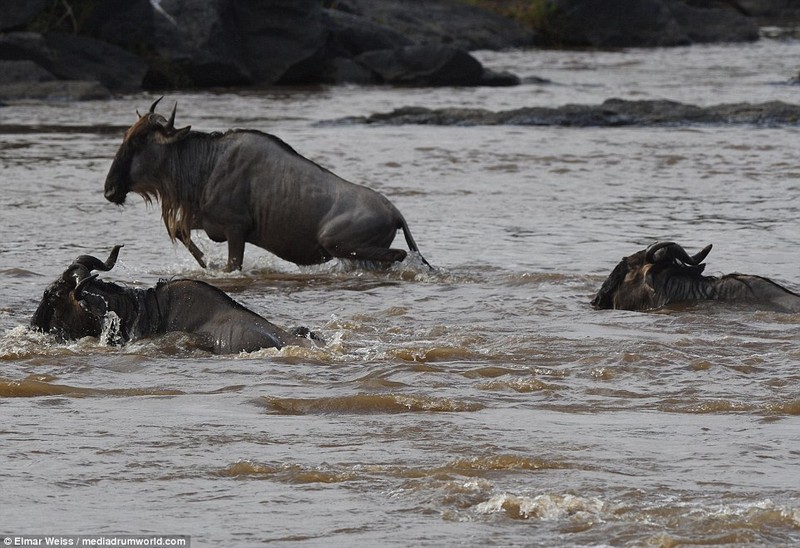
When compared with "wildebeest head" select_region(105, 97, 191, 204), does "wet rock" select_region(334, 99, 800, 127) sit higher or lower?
lower

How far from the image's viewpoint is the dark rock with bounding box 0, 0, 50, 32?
97.9 ft

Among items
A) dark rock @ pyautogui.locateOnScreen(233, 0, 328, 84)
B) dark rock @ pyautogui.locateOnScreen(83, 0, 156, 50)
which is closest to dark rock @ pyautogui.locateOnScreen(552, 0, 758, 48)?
dark rock @ pyautogui.locateOnScreen(233, 0, 328, 84)

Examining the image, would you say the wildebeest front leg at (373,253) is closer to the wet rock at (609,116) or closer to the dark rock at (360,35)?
the wet rock at (609,116)

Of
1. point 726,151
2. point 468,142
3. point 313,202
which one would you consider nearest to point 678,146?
point 726,151

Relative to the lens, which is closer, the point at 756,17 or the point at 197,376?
the point at 197,376

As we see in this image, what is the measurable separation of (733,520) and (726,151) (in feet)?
49.2

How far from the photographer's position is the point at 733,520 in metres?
5.43

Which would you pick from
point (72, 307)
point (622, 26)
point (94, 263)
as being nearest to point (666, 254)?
point (94, 263)

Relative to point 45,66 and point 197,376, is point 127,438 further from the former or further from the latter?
point 45,66

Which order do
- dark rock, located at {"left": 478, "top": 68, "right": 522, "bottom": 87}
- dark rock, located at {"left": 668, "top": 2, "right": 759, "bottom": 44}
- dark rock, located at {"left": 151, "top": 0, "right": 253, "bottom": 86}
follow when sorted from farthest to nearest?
Answer: dark rock, located at {"left": 668, "top": 2, "right": 759, "bottom": 44} < dark rock, located at {"left": 478, "top": 68, "right": 522, "bottom": 87} < dark rock, located at {"left": 151, "top": 0, "right": 253, "bottom": 86}

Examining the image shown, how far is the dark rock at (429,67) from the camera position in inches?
1277

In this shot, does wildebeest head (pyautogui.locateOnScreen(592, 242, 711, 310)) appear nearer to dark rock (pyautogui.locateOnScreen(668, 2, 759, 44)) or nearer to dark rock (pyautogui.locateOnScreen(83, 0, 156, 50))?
dark rock (pyautogui.locateOnScreen(83, 0, 156, 50))

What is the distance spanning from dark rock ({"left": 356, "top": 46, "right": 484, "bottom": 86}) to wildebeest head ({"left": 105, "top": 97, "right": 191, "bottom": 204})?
20.9 metres

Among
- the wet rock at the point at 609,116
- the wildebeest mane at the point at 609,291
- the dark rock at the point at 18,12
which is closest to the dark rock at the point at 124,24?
the dark rock at the point at 18,12
